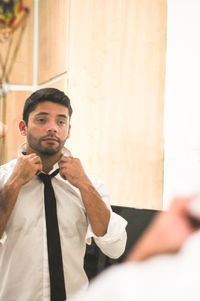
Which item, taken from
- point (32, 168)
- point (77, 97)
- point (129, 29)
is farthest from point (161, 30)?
point (32, 168)

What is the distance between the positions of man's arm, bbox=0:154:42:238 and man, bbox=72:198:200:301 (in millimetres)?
271

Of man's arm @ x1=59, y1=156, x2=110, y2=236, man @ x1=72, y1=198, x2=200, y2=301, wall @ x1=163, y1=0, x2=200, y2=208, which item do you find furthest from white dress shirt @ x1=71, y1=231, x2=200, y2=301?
man's arm @ x1=59, y1=156, x2=110, y2=236

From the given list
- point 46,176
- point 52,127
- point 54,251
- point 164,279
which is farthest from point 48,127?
point 164,279

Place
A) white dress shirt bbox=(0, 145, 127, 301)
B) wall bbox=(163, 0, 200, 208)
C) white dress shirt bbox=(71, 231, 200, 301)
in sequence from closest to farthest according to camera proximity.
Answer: white dress shirt bbox=(71, 231, 200, 301), wall bbox=(163, 0, 200, 208), white dress shirt bbox=(0, 145, 127, 301)

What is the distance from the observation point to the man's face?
0.50 meters

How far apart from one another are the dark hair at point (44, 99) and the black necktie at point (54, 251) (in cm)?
12

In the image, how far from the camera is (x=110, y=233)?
539 millimetres

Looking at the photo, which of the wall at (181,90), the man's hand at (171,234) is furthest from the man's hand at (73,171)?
the man's hand at (171,234)

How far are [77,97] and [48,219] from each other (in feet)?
0.71

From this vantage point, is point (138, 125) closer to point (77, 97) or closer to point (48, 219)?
point (77, 97)

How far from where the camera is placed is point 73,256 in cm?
56

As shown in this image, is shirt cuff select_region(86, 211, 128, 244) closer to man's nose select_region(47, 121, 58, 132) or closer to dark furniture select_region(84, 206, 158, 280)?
dark furniture select_region(84, 206, 158, 280)

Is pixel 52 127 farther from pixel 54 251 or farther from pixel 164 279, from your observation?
pixel 164 279

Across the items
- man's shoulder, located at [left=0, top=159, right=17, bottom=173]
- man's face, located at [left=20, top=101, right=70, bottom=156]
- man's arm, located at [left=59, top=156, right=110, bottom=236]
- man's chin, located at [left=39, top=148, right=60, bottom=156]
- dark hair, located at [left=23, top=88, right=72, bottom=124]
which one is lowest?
man's arm, located at [left=59, top=156, right=110, bottom=236]
